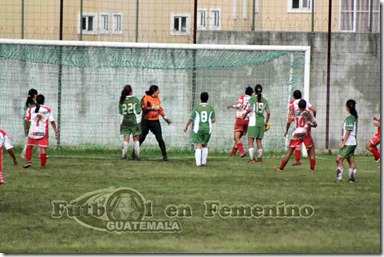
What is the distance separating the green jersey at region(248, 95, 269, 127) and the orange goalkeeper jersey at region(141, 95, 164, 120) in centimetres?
206

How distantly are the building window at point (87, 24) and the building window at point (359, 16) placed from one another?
23.3 ft

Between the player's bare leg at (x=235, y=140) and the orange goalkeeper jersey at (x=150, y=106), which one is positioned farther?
the player's bare leg at (x=235, y=140)

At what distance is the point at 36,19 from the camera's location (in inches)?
1187

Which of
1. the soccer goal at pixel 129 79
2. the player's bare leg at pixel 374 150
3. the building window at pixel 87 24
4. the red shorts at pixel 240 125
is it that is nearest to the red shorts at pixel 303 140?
the player's bare leg at pixel 374 150

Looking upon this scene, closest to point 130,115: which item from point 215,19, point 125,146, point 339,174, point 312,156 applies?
point 125,146

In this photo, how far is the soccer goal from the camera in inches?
1099

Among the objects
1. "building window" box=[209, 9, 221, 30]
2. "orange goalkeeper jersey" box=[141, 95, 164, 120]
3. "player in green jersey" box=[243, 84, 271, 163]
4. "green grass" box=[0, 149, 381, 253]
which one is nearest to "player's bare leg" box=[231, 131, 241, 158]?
"green grass" box=[0, 149, 381, 253]

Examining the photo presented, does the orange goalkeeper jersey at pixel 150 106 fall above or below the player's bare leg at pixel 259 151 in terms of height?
above

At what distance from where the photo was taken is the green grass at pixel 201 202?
44.7 feet

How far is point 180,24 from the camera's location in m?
30.0

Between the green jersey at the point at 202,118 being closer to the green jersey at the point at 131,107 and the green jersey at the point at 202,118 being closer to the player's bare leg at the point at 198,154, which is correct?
the player's bare leg at the point at 198,154

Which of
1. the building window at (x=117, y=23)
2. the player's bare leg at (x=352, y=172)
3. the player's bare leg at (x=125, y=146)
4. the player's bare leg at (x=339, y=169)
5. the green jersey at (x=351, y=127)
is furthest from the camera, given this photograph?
the building window at (x=117, y=23)

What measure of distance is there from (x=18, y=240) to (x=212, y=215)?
10.5ft

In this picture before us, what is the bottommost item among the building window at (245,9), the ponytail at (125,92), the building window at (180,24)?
the ponytail at (125,92)
